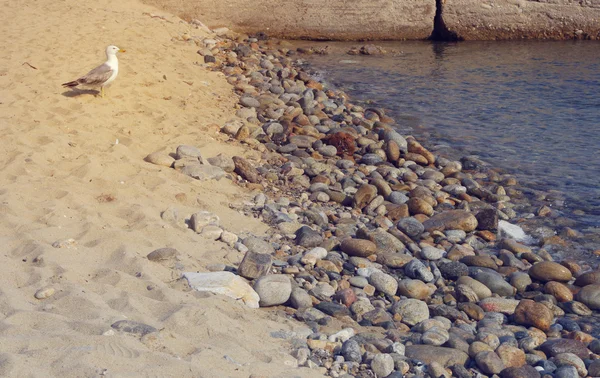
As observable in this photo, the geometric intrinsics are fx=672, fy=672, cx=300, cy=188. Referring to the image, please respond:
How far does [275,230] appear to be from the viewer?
5199 mm

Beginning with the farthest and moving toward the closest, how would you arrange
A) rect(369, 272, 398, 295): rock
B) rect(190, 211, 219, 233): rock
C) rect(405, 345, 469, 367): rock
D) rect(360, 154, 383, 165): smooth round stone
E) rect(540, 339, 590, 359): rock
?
rect(360, 154, 383, 165): smooth round stone, rect(190, 211, 219, 233): rock, rect(369, 272, 398, 295): rock, rect(540, 339, 590, 359): rock, rect(405, 345, 469, 367): rock

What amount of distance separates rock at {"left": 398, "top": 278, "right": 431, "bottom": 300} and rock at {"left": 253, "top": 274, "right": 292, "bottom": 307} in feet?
2.97

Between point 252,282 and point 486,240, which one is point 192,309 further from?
point 486,240

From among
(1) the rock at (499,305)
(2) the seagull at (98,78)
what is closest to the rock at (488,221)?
(1) the rock at (499,305)

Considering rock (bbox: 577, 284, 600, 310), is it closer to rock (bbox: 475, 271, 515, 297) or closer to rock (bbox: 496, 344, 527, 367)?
rock (bbox: 475, 271, 515, 297)

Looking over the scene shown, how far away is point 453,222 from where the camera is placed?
5.93 m

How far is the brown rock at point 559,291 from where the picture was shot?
4.79m

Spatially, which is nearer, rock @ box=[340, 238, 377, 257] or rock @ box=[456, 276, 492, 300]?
rock @ box=[456, 276, 492, 300]

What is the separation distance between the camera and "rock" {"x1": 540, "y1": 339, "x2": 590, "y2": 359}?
3941 millimetres

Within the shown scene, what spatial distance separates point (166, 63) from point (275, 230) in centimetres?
504

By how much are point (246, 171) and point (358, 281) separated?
6.76 ft

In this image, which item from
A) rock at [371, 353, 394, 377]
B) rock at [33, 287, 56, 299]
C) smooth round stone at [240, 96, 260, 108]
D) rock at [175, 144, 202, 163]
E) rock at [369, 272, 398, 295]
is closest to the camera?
rock at [371, 353, 394, 377]

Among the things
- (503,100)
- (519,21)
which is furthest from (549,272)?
(519,21)

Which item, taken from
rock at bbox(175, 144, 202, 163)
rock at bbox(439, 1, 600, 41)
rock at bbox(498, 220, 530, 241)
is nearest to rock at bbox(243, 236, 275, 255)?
rock at bbox(175, 144, 202, 163)
